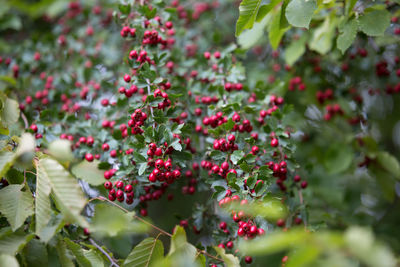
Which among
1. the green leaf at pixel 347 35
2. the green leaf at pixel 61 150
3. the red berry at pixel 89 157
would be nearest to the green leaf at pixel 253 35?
the green leaf at pixel 347 35

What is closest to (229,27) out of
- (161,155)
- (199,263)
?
(161,155)

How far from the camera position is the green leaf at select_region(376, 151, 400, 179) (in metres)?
2.09

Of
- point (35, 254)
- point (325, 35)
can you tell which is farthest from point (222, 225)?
point (325, 35)

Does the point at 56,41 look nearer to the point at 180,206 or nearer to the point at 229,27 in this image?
the point at 229,27

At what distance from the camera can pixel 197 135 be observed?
218 cm

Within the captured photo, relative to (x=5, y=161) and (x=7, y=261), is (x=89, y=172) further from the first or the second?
(x=7, y=261)

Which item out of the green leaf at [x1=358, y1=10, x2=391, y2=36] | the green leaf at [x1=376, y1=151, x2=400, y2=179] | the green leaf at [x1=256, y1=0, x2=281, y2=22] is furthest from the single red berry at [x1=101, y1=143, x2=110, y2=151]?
the green leaf at [x1=376, y1=151, x2=400, y2=179]

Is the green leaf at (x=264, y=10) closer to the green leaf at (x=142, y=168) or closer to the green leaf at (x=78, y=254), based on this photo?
the green leaf at (x=142, y=168)

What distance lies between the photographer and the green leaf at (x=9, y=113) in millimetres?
1700

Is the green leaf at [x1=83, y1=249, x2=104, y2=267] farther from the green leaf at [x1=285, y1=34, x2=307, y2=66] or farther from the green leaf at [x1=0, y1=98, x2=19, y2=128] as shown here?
the green leaf at [x1=285, y1=34, x2=307, y2=66]

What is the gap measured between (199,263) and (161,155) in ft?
1.63

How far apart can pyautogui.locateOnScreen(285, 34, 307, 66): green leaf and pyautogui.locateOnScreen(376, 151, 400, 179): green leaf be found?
2.63 feet

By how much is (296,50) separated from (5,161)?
185cm

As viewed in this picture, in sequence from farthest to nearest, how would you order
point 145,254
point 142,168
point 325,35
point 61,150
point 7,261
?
1. point 325,35
2. point 142,168
3. point 145,254
4. point 61,150
5. point 7,261
